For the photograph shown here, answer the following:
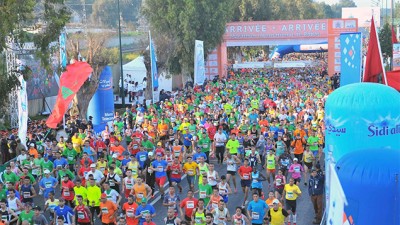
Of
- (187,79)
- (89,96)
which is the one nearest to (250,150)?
(89,96)

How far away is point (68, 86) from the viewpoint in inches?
810

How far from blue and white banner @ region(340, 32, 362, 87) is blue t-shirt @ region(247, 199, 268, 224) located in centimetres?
783

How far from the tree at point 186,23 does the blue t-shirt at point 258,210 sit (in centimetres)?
3083

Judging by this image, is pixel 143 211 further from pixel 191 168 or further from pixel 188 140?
pixel 188 140

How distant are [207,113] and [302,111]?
3.14 meters

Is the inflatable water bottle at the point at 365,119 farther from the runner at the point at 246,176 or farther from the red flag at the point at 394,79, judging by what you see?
the red flag at the point at 394,79

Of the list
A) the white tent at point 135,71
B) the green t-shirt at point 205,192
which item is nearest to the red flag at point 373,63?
the green t-shirt at point 205,192

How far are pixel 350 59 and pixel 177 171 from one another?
652cm

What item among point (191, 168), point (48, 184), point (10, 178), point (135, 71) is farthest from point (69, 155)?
point (135, 71)

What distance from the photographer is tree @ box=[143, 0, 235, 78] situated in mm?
43938

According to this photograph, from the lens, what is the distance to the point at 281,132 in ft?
65.5

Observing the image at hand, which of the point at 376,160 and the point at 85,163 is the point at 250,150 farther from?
the point at 376,160

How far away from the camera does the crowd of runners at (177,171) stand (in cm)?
1265

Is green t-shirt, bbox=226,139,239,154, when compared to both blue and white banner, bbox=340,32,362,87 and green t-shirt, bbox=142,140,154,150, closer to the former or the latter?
green t-shirt, bbox=142,140,154,150
